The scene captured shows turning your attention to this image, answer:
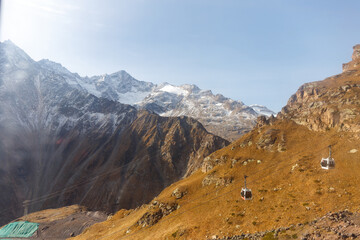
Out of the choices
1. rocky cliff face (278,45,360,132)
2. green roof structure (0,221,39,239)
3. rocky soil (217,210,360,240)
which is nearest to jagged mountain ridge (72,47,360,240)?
rocky soil (217,210,360,240)

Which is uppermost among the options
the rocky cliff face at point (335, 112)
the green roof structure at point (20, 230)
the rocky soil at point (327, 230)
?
the rocky cliff face at point (335, 112)

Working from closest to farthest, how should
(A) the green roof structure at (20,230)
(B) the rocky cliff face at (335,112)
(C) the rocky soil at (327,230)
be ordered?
(C) the rocky soil at (327,230)
(B) the rocky cliff face at (335,112)
(A) the green roof structure at (20,230)

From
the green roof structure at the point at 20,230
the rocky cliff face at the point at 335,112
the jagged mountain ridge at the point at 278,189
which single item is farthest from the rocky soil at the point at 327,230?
the green roof structure at the point at 20,230

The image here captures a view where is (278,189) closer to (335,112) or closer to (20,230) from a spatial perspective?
(335,112)

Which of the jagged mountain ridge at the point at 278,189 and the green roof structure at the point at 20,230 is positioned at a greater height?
the jagged mountain ridge at the point at 278,189

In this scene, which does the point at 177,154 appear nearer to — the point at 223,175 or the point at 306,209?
the point at 223,175

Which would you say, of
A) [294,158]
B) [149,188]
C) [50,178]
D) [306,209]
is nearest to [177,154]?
[149,188]

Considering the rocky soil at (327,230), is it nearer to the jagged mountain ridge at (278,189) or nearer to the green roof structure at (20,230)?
the jagged mountain ridge at (278,189)

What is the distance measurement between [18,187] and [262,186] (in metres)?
203

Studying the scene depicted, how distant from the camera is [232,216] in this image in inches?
1699

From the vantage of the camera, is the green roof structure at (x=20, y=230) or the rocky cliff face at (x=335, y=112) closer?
the rocky cliff face at (x=335, y=112)

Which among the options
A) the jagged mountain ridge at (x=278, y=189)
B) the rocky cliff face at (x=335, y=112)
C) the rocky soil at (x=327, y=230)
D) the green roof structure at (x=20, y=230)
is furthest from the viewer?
the green roof structure at (x=20, y=230)

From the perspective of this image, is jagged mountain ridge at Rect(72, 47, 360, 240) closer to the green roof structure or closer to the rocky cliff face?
the rocky cliff face

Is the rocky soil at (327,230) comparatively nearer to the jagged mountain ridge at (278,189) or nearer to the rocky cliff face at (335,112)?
the jagged mountain ridge at (278,189)
